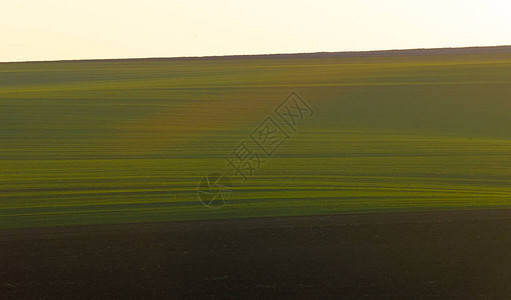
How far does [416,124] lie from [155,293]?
65.0 feet

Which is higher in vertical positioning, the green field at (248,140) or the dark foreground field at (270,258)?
the green field at (248,140)

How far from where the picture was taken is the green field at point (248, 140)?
14312mm

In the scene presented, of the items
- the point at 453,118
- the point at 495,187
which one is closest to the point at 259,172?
the point at 495,187

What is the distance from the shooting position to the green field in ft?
47.0

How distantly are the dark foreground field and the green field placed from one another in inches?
45.1

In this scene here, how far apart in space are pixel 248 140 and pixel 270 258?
44.8 feet

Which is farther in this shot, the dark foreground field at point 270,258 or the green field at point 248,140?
the green field at point 248,140

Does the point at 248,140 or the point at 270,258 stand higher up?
the point at 248,140

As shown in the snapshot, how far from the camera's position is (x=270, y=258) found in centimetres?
977

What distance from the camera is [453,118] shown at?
28.3 meters

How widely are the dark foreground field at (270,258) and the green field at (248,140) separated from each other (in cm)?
115

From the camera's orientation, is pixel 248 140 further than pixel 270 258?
Yes

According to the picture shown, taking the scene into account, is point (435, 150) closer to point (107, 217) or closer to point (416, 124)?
point (416, 124)

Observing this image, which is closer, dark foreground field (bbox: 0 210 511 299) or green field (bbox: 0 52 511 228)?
dark foreground field (bbox: 0 210 511 299)
